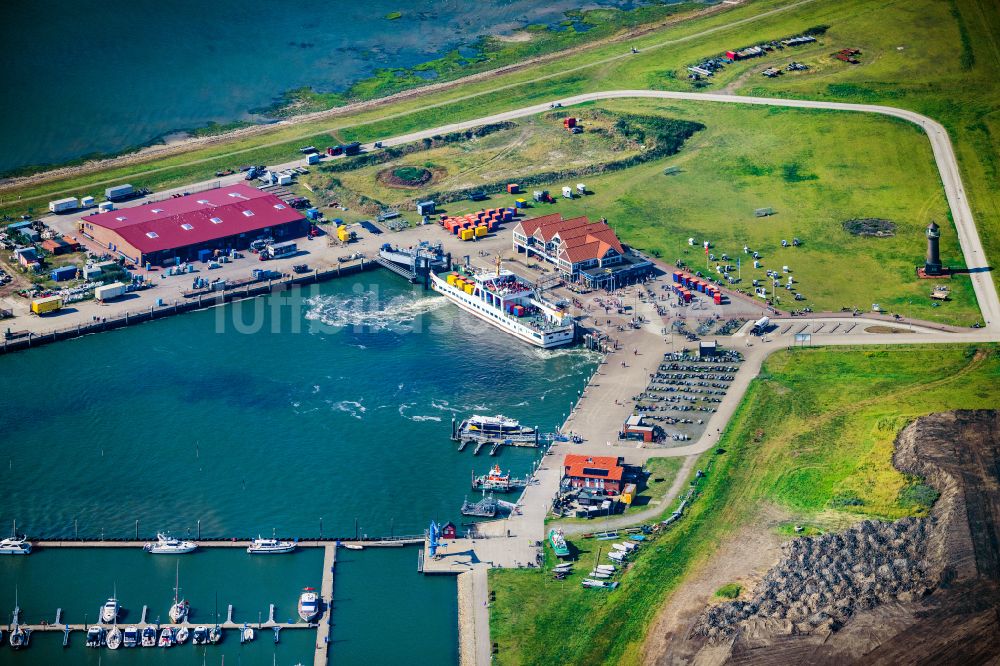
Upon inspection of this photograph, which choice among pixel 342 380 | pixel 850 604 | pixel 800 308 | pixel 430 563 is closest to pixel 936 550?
pixel 850 604

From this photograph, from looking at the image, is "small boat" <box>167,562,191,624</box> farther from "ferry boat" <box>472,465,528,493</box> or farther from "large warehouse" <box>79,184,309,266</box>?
"large warehouse" <box>79,184,309,266</box>

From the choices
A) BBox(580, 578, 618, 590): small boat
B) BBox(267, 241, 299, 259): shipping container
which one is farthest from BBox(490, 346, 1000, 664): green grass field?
BBox(267, 241, 299, 259): shipping container

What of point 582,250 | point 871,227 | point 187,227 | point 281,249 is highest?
→ point 871,227

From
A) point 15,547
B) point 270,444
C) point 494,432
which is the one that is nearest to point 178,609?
point 15,547

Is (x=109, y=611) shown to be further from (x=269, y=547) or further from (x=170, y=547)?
(x=269, y=547)

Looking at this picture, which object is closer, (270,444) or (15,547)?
(15,547)

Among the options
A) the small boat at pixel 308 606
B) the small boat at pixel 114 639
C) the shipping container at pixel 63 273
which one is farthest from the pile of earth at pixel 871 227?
the small boat at pixel 114 639
